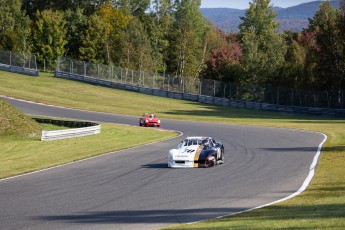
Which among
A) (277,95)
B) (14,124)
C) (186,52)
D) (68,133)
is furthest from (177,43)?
(68,133)

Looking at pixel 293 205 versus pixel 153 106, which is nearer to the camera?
pixel 293 205

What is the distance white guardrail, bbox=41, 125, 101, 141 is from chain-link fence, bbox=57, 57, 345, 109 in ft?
120

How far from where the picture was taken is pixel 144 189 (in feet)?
57.0

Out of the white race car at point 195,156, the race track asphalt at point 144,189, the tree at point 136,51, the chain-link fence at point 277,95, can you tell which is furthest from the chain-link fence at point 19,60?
the white race car at point 195,156

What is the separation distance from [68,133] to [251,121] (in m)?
22.7

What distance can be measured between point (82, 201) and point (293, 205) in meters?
5.14

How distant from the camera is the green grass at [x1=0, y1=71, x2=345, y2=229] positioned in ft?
39.1

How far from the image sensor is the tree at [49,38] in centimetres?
9281

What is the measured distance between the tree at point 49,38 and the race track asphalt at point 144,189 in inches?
2578

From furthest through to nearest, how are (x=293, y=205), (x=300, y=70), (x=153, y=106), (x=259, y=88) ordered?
A: (x=300, y=70) < (x=259, y=88) < (x=153, y=106) < (x=293, y=205)

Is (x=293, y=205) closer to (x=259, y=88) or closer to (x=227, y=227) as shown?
(x=227, y=227)

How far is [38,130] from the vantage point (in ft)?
→ 124

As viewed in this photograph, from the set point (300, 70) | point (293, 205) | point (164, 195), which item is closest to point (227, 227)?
point (293, 205)

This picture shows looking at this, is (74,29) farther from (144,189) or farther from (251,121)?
(144,189)
